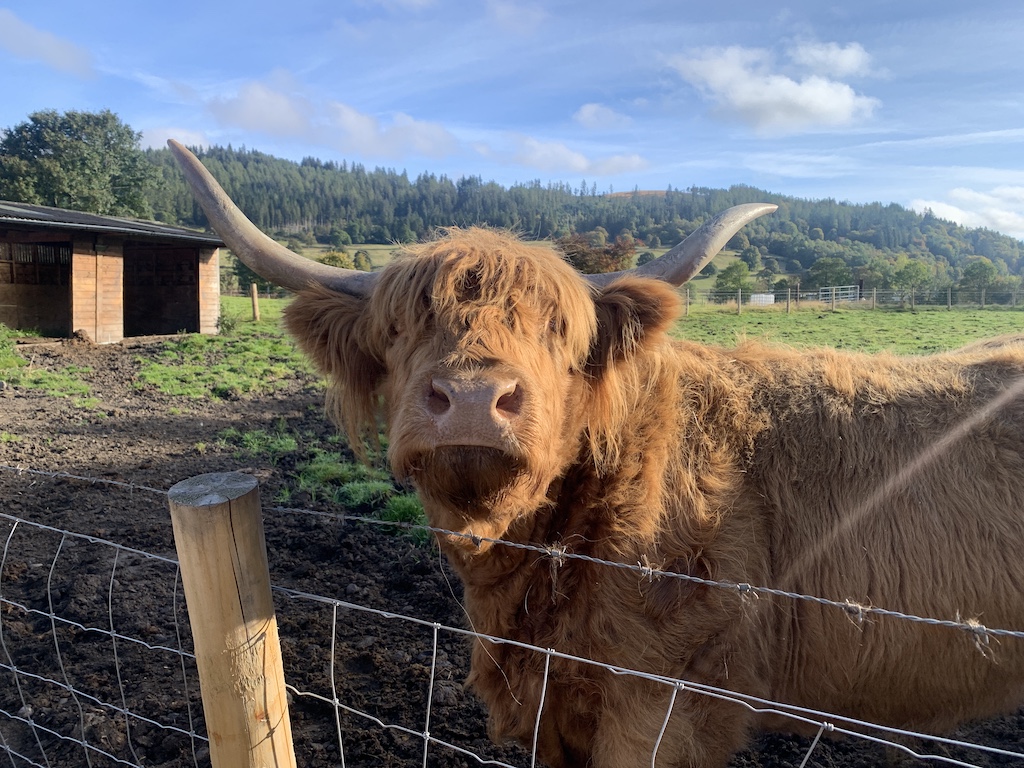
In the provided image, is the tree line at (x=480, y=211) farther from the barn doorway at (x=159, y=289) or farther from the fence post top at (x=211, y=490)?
the barn doorway at (x=159, y=289)

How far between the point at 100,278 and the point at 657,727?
19.4 meters

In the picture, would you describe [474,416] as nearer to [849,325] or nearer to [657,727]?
[657,727]

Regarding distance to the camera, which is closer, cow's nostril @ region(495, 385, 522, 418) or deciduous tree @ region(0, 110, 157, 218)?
cow's nostril @ region(495, 385, 522, 418)

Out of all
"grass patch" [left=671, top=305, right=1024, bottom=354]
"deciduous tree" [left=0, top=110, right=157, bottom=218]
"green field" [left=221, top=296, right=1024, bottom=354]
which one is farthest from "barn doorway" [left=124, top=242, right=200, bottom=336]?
"deciduous tree" [left=0, top=110, right=157, bottom=218]

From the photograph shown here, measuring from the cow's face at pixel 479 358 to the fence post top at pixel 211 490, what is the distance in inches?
20.1

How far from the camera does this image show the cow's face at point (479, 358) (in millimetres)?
1987

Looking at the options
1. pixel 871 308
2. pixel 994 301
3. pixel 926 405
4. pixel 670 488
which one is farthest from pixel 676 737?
pixel 994 301

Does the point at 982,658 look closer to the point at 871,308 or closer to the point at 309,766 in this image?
the point at 309,766

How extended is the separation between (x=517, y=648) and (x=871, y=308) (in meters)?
37.0

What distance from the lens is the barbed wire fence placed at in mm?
2871

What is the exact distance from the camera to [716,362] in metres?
2.98

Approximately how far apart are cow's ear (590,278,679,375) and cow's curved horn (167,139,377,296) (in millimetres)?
1069

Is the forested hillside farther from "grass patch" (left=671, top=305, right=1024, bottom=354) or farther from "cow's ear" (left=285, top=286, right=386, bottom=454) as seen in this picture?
"cow's ear" (left=285, top=286, right=386, bottom=454)

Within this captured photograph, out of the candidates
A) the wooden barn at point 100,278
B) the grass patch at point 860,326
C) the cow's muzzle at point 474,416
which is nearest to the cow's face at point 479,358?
the cow's muzzle at point 474,416
